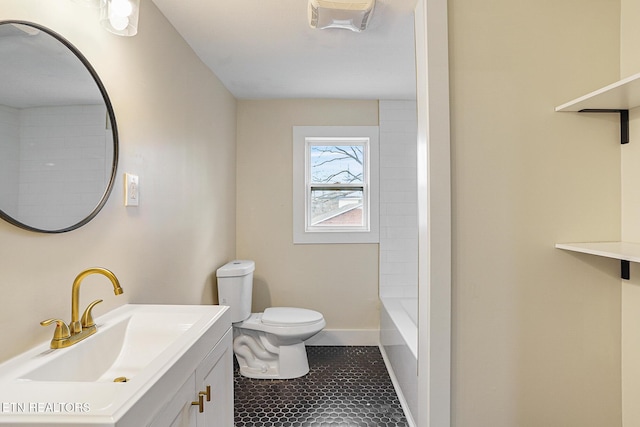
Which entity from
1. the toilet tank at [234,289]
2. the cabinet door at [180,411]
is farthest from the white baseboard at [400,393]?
the cabinet door at [180,411]

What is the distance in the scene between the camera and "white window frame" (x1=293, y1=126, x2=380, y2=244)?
3.50m

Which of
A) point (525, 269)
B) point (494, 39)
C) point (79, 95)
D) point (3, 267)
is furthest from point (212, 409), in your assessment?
point (494, 39)

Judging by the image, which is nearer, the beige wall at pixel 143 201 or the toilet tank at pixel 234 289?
the beige wall at pixel 143 201

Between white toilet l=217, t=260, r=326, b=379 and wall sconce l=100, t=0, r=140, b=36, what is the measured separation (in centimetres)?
176

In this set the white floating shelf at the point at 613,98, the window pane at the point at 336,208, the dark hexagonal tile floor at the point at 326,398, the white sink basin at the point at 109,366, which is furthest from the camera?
the window pane at the point at 336,208

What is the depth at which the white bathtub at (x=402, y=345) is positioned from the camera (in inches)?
83.0

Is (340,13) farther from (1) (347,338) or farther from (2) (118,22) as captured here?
(1) (347,338)

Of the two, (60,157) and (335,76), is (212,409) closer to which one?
(60,157)

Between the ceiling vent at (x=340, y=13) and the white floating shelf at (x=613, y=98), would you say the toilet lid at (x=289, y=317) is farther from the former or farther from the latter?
the white floating shelf at (x=613, y=98)

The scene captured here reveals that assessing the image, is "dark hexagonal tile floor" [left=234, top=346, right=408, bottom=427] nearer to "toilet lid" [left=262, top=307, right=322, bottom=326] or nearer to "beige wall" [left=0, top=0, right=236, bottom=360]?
"toilet lid" [left=262, top=307, right=322, bottom=326]

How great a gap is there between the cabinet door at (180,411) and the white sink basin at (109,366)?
51 mm

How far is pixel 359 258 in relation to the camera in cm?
353

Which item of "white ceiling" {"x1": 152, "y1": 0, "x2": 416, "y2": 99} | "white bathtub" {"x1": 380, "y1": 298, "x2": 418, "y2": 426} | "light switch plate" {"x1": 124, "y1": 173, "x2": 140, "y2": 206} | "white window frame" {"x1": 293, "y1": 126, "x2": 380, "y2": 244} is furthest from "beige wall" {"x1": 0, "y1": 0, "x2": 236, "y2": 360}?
"white bathtub" {"x1": 380, "y1": 298, "x2": 418, "y2": 426}

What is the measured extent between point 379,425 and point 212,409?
1219 millimetres
